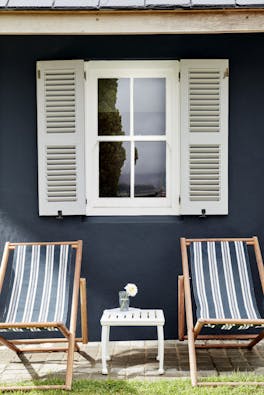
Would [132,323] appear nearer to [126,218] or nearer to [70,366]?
[70,366]

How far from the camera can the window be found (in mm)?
5949

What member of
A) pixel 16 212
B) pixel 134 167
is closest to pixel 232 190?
pixel 134 167

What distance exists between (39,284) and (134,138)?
1624 millimetres

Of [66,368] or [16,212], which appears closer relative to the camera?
[66,368]

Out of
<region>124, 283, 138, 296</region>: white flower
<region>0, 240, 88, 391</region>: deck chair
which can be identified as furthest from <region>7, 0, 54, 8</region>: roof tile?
<region>124, 283, 138, 296</region>: white flower

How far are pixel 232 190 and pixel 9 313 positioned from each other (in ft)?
7.51

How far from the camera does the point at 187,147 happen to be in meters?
5.98

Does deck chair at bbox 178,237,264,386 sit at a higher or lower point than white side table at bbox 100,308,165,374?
higher

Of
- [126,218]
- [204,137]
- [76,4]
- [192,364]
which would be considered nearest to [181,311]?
[192,364]

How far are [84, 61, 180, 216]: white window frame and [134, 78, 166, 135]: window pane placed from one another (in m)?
0.05

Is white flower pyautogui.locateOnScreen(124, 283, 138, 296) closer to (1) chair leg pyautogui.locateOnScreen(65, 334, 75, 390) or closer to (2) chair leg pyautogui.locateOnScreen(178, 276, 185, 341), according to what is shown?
(2) chair leg pyautogui.locateOnScreen(178, 276, 185, 341)

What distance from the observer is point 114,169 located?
615cm

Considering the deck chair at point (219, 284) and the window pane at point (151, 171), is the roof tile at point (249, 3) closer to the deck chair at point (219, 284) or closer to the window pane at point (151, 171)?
the window pane at point (151, 171)

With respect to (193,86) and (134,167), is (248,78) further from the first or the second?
(134,167)
